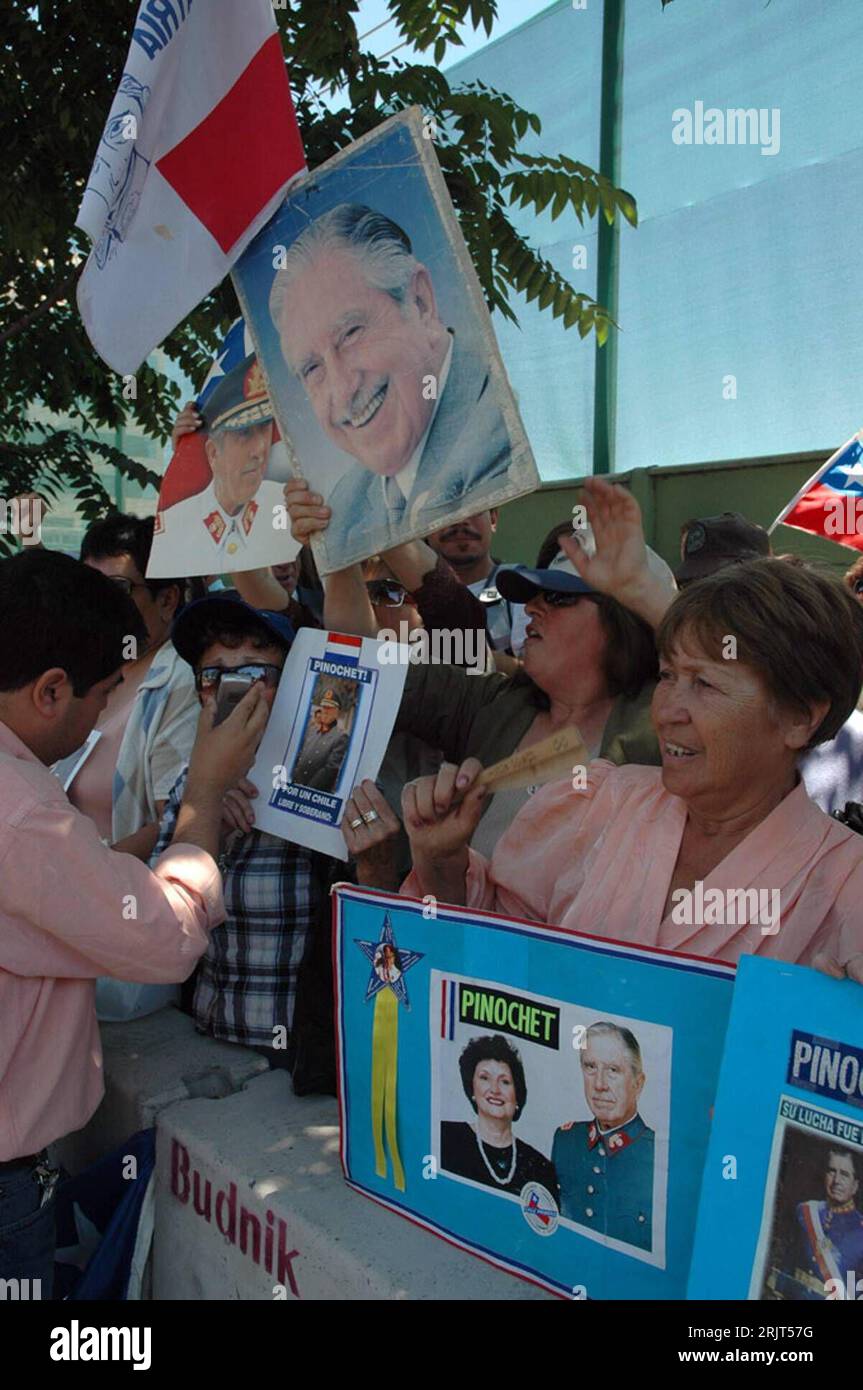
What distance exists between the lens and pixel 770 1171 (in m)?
1.36

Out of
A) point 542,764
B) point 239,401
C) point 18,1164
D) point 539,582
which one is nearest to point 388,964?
point 542,764

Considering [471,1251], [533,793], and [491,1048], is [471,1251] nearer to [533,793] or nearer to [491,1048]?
[491,1048]

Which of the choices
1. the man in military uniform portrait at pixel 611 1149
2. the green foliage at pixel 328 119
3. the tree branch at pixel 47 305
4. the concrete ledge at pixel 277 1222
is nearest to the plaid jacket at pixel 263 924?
the concrete ledge at pixel 277 1222

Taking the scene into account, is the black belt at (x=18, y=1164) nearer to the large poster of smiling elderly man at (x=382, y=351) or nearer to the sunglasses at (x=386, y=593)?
the large poster of smiling elderly man at (x=382, y=351)

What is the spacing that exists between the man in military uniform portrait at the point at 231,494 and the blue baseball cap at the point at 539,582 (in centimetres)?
53

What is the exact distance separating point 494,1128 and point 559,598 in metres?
1.17

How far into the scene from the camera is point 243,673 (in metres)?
2.52

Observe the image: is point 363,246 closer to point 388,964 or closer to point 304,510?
point 304,510

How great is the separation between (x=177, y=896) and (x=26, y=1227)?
0.64 metres

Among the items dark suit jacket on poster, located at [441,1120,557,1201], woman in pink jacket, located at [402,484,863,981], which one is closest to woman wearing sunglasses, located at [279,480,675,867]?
woman in pink jacket, located at [402,484,863,981]

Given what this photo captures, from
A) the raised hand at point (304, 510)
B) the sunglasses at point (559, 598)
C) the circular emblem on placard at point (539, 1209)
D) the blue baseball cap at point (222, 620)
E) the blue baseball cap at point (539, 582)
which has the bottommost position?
the circular emblem on placard at point (539, 1209)

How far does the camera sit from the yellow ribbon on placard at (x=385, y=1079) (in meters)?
1.89

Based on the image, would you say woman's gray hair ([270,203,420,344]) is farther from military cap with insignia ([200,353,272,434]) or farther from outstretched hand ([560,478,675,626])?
outstretched hand ([560,478,675,626])

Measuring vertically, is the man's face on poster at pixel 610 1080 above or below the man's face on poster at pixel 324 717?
below
